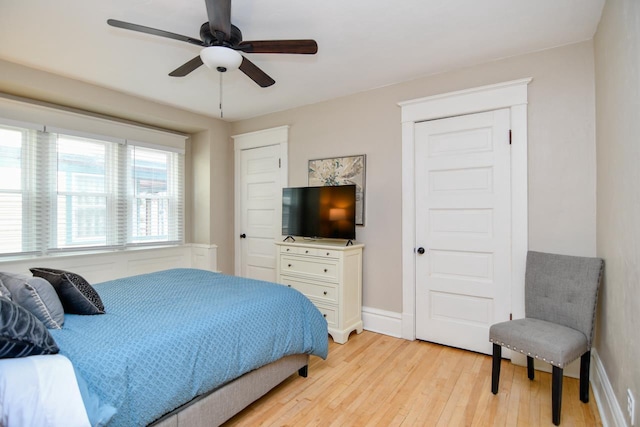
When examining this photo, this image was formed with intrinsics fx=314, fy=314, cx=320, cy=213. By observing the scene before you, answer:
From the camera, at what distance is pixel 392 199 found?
328cm

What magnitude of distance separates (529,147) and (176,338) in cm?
290

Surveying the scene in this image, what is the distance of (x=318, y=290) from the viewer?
3291mm

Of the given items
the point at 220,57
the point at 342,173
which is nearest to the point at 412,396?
the point at 342,173

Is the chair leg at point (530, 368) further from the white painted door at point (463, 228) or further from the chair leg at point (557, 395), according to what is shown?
the chair leg at point (557, 395)

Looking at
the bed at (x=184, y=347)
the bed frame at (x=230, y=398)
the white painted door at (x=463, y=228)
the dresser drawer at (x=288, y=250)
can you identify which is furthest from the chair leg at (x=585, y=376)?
the dresser drawer at (x=288, y=250)

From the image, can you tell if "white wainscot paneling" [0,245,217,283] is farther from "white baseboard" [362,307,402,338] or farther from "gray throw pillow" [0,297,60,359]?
"gray throw pillow" [0,297,60,359]

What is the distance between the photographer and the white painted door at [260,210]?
4234 mm

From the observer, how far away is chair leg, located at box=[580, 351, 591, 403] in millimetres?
2047

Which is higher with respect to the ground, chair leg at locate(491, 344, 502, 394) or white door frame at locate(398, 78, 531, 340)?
white door frame at locate(398, 78, 531, 340)

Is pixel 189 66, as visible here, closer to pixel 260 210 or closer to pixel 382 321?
pixel 260 210

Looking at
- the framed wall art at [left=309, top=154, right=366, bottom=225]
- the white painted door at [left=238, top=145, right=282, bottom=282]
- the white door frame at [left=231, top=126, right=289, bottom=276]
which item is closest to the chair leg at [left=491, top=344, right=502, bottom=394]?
the framed wall art at [left=309, top=154, right=366, bottom=225]

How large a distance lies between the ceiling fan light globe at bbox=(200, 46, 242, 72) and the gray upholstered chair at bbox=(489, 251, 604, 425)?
8.44 feet

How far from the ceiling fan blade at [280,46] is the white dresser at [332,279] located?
1.81 meters

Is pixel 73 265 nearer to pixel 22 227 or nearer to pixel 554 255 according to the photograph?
pixel 22 227
